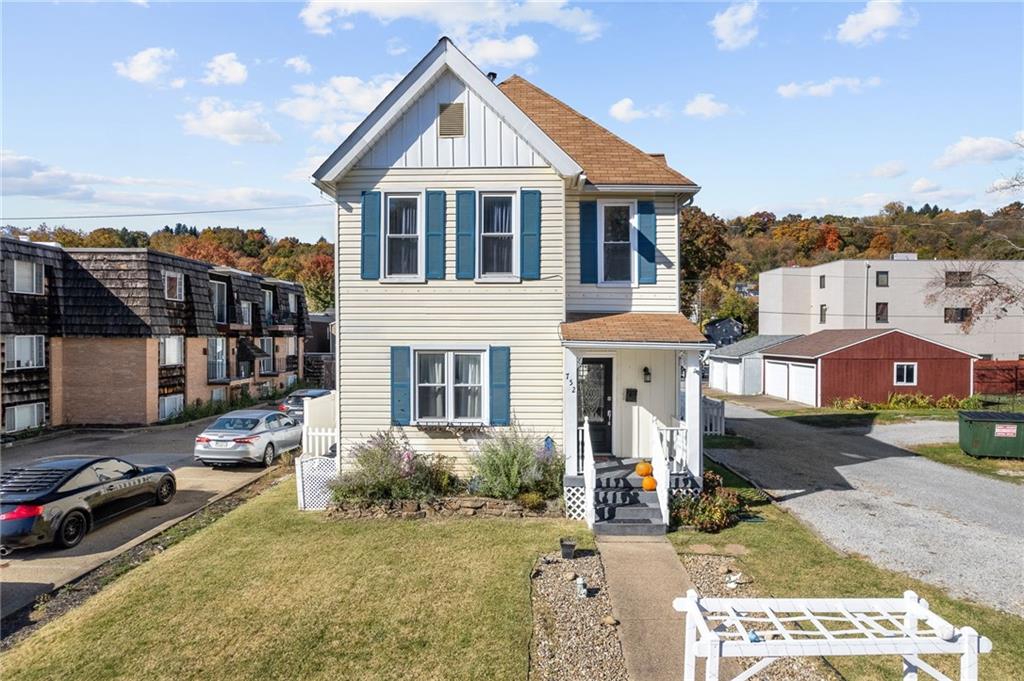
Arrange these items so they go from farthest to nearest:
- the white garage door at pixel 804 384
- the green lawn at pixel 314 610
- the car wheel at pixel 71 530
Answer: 1. the white garage door at pixel 804 384
2. the car wheel at pixel 71 530
3. the green lawn at pixel 314 610

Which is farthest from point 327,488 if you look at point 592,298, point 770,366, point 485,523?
point 770,366

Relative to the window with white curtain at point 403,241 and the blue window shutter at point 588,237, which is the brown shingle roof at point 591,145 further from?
the window with white curtain at point 403,241

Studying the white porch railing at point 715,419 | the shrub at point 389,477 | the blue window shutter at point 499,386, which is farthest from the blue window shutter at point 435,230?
the white porch railing at point 715,419

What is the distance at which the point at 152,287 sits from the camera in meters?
26.9

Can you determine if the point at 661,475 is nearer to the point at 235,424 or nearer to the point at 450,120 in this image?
the point at 450,120

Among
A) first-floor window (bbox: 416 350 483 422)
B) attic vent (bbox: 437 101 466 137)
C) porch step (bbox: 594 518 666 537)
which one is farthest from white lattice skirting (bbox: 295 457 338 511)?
attic vent (bbox: 437 101 466 137)

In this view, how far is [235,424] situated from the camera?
1830cm

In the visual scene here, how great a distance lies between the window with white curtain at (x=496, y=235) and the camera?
1327 cm

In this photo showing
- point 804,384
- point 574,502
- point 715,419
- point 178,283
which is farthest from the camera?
point 804,384

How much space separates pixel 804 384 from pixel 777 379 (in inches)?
151

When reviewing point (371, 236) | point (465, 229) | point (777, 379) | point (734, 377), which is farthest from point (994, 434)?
point (734, 377)

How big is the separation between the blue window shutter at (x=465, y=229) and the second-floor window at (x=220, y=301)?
79.6ft

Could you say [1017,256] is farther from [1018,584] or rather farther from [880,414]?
[1018,584]

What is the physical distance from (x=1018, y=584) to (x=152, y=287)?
2992 centimetres
